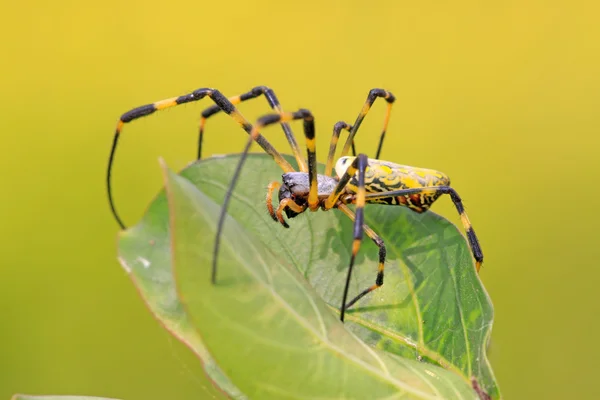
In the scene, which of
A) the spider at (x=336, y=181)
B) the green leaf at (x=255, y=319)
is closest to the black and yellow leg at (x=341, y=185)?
the spider at (x=336, y=181)

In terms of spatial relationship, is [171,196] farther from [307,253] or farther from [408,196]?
[408,196]

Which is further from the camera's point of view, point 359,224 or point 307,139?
point 307,139

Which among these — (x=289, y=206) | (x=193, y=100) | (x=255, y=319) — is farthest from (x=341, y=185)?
(x=255, y=319)

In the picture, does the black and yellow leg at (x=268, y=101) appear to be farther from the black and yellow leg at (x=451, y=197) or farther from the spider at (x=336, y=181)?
the black and yellow leg at (x=451, y=197)

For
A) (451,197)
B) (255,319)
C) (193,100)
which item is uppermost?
(193,100)

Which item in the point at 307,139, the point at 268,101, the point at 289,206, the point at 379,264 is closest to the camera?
the point at 379,264

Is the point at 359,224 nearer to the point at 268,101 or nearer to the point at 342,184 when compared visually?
the point at 342,184

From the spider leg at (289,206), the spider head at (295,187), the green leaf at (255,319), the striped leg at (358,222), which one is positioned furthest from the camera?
the spider head at (295,187)
